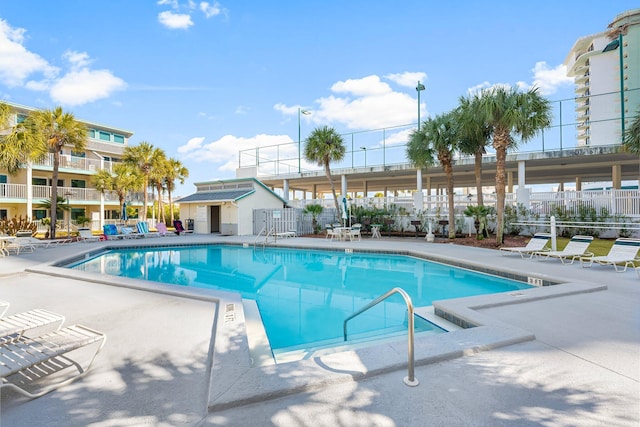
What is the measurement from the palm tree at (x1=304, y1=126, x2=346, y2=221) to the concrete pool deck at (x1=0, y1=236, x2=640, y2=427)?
52.7 feet

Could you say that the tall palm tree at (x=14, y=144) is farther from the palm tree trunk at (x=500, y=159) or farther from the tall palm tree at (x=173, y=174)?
the palm tree trunk at (x=500, y=159)

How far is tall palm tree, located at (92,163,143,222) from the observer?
2509cm

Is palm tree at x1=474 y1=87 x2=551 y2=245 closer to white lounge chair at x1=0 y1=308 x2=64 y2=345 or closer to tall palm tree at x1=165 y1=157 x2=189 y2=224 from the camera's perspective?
white lounge chair at x1=0 y1=308 x2=64 y2=345

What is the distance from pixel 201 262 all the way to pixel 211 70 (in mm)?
11508

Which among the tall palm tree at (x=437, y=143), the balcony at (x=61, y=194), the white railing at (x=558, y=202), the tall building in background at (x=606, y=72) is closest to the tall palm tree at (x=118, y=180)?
the balcony at (x=61, y=194)

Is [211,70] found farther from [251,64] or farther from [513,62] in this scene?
[513,62]

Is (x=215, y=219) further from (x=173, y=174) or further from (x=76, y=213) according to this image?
(x=76, y=213)

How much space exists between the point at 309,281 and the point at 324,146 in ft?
39.6

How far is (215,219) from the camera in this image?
80.5 ft

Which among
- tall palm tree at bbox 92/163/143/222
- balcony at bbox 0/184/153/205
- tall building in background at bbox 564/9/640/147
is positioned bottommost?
balcony at bbox 0/184/153/205

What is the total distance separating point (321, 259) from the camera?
12.9m

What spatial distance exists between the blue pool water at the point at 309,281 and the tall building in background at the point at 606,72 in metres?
38.4

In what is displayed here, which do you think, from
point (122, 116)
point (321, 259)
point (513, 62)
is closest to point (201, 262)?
point (321, 259)

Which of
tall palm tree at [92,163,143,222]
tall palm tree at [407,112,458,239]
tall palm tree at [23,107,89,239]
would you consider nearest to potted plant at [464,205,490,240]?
tall palm tree at [407,112,458,239]
